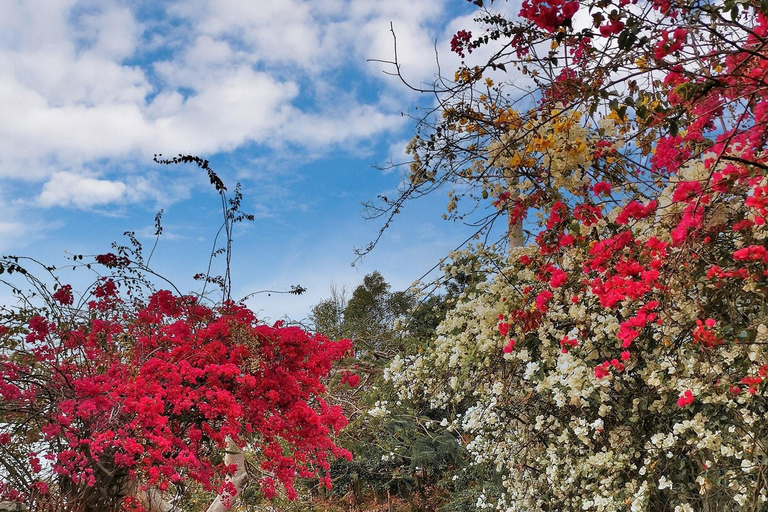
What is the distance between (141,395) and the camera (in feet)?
12.6

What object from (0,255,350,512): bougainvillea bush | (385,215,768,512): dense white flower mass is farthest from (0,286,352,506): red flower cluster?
(385,215,768,512): dense white flower mass

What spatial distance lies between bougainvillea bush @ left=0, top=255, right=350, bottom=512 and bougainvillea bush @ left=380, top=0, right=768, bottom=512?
94 centimetres

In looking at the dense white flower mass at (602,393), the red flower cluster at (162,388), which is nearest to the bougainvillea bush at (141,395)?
the red flower cluster at (162,388)

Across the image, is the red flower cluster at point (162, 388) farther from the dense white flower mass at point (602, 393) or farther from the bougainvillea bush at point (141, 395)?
the dense white flower mass at point (602, 393)

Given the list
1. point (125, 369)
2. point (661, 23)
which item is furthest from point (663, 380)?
point (125, 369)

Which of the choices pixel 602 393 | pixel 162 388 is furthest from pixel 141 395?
pixel 602 393

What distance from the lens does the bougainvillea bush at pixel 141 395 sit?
3.93m

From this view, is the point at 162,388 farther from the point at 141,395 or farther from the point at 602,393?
the point at 602,393

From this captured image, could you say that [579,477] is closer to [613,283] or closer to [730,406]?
[730,406]

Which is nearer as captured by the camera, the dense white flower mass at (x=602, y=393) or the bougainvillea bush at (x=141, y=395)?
the dense white flower mass at (x=602, y=393)

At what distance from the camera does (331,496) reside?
8.66 m

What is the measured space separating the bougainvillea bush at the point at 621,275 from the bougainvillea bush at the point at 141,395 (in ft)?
3.08

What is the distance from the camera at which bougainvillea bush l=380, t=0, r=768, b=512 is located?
8.63 feet

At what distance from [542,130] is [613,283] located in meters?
0.93
